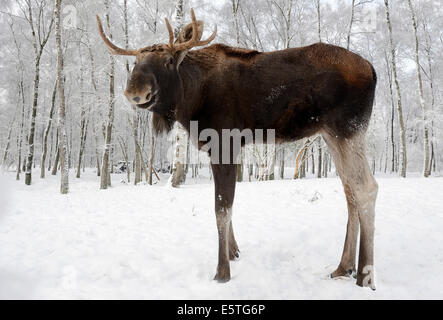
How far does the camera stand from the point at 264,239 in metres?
3.92

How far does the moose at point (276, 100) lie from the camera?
2543 millimetres

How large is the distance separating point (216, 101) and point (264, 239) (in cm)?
229

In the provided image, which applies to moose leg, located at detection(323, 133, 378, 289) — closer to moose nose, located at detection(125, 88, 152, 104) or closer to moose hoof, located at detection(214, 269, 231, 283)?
moose hoof, located at detection(214, 269, 231, 283)

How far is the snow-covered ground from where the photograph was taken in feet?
7.82

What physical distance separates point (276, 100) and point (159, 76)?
119cm

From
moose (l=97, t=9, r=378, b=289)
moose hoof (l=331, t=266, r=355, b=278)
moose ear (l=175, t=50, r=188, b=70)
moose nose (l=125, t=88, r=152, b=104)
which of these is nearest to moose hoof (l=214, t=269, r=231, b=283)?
moose (l=97, t=9, r=378, b=289)

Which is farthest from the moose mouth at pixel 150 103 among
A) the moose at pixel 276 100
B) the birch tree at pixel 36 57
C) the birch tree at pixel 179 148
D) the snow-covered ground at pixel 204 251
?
the birch tree at pixel 36 57

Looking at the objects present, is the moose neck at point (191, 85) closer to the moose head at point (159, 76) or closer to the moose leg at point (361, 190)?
the moose head at point (159, 76)

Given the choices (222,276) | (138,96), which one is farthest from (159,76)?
(222,276)

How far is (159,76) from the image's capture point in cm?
247

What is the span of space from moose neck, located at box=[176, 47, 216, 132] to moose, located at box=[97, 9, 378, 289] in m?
0.01

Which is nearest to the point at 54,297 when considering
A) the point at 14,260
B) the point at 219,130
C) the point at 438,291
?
the point at 14,260

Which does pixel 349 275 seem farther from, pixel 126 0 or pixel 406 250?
pixel 126 0

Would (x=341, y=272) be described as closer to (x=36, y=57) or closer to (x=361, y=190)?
(x=361, y=190)
